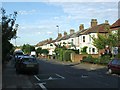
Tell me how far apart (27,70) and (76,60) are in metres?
39.3

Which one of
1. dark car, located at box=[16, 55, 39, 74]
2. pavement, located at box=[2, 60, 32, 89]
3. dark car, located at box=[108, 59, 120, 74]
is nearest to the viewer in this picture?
pavement, located at box=[2, 60, 32, 89]

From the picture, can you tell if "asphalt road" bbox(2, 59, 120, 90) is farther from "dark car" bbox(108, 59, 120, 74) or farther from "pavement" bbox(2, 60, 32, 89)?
"dark car" bbox(108, 59, 120, 74)

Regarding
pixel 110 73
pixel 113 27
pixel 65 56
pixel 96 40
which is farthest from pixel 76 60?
pixel 110 73

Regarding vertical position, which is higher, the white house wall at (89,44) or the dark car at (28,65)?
the white house wall at (89,44)

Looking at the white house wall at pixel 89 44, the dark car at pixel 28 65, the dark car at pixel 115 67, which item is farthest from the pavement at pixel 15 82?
the white house wall at pixel 89 44

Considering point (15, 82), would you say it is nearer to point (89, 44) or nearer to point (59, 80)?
point (59, 80)

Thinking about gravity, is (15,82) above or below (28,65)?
below

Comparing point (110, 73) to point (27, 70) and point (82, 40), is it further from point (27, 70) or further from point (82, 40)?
point (82, 40)

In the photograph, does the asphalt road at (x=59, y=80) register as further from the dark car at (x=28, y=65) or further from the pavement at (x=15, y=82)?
the dark car at (x=28, y=65)

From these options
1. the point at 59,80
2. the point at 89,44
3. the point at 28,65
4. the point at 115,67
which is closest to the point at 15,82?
the point at 59,80

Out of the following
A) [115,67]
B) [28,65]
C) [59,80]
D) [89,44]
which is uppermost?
[89,44]

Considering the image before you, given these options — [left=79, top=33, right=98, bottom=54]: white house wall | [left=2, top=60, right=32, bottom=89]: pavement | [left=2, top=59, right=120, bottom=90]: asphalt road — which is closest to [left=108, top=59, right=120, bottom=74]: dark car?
[left=2, top=59, right=120, bottom=90]: asphalt road

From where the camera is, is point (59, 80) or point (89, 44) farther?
point (89, 44)

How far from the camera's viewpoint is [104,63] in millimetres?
46812
